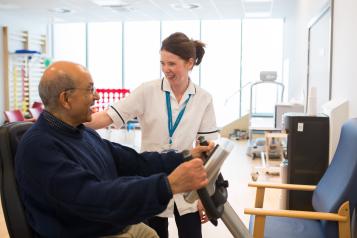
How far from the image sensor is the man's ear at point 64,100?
1342 mm

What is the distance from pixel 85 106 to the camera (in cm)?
139

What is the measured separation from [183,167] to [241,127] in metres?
7.76

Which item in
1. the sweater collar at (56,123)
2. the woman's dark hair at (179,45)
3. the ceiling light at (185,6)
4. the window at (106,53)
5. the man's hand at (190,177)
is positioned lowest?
the man's hand at (190,177)

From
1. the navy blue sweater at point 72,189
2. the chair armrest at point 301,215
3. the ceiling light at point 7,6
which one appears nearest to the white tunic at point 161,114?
the chair armrest at point 301,215

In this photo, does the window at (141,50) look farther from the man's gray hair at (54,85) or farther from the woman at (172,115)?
the man's gray hair at (54,85)

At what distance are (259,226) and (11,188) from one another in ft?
3.57

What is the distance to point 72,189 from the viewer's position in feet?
3.87

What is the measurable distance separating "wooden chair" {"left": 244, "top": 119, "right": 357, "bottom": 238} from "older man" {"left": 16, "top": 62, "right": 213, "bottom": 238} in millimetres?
626

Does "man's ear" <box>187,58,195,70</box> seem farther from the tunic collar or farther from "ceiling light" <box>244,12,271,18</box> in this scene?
"ceiling light" <box>244,12,271,18</box>

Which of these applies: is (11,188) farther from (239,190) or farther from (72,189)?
(239,190)

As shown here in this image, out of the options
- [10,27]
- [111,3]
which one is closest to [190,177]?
[111,3]

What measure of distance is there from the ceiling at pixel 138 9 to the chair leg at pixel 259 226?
19.2 ft

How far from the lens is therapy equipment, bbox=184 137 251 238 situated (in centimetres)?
117

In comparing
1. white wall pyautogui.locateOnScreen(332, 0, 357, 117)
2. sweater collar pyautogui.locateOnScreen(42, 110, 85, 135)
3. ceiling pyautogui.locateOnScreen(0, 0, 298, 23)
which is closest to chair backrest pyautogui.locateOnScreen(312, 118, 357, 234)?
white wall pyautogui.locateOnScreen(332, 0, 357, 117)
